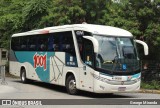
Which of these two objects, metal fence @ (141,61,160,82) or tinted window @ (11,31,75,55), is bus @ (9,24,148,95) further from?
metal fence @ (141,61,160,82)

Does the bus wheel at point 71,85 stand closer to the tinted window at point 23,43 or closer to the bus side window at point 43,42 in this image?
the bus side window at point 43,42

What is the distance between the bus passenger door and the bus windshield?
41 centimetres

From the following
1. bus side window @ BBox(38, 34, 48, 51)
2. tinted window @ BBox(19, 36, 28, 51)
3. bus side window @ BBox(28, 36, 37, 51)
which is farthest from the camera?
tinted window @ BBox(19, 36, 28, 51)

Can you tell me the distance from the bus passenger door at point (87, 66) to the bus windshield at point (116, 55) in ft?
1.33

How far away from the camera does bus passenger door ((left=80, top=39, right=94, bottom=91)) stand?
18.2 meters

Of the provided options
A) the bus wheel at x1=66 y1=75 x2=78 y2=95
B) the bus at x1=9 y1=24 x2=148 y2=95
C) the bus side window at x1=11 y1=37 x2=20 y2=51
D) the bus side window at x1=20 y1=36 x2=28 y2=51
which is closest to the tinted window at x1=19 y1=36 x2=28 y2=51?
the bus side window at x1=20 y1=36 x2=28 y2=51

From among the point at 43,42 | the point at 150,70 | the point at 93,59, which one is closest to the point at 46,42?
the point at 43,42

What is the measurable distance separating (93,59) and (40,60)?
6.57 m

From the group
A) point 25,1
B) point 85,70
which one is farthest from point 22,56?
point 25,1

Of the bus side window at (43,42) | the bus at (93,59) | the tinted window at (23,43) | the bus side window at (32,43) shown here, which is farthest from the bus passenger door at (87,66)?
the tinted window at (23,43)

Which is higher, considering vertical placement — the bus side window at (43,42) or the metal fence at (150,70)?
the bus side window at (43,42)

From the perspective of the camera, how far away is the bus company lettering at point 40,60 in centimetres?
2336

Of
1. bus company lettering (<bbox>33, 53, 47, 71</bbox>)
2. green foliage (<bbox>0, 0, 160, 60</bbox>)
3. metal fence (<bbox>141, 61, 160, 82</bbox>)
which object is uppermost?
green foliage (<bbox>0, 0, 160, 60</bbox>)

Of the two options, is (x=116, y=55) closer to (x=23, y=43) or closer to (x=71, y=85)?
(x=71, y=85)
